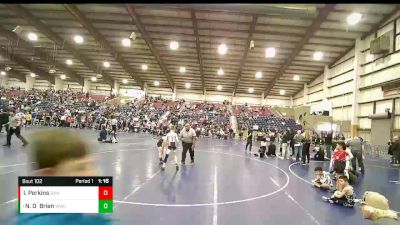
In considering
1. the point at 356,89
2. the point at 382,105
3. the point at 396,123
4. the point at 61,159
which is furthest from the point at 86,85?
the point at 61,159

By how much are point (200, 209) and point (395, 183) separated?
28.2ft

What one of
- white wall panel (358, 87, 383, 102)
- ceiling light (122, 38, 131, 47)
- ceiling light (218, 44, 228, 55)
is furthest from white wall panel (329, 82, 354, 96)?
ceiling light (122, 38, 131, 47)

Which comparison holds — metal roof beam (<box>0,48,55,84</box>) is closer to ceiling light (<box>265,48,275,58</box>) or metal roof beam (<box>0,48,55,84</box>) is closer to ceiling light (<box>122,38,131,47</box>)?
ceiling light (<box>122,38,131,47</box>)

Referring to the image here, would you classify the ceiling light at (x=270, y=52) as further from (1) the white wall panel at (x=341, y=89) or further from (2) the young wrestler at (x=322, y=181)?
(2) the young wrestler at (x=322, y=181)

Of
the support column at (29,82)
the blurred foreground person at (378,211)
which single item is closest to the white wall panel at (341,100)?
the blurred foreground person at (378,211)

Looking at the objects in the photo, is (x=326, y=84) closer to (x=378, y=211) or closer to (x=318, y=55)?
(x=318, y=55)

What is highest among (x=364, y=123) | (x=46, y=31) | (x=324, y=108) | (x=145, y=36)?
(x=46, y=31)

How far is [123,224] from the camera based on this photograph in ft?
16.9

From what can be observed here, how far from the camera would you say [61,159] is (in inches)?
72.9

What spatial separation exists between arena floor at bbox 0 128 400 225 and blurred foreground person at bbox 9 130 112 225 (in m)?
1.50

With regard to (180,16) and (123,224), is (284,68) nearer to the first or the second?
(180,16)

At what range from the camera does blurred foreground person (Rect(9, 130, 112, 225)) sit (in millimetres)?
1787

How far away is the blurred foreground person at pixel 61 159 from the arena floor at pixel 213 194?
4.93 feet
